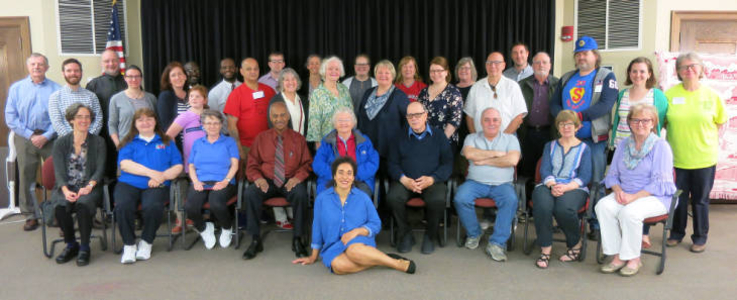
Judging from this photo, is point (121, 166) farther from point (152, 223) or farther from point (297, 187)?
point (297, 187)

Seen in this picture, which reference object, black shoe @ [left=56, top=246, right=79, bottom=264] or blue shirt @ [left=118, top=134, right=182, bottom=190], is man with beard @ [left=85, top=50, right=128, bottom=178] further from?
black shoe @ [left=56, top=246, right=79, bottom=264]

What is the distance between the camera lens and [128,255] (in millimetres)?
3396

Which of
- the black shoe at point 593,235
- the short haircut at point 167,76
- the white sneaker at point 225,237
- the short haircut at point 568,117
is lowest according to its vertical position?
the black shoe at point 593,235

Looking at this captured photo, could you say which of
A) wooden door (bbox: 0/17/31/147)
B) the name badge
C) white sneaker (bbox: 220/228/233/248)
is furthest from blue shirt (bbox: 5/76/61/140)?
the name badge

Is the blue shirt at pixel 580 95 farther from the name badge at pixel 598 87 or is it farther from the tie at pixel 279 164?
the tie at pixel 279 164

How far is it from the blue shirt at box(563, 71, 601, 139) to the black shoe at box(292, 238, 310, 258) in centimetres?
222

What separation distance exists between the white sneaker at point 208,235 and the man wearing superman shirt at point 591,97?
2777 millimetres

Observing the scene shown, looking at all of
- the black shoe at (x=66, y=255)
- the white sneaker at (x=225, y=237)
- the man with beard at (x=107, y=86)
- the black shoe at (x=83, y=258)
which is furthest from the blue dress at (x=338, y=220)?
the man with beard at (x=107, y=86)

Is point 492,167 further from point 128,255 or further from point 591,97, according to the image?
point 128,255

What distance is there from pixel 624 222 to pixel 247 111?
9.45ft

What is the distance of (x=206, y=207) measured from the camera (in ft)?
11.9

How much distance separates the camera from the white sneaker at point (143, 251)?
11.3ft

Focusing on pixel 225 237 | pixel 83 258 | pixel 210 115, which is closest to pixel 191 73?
pixel 210 115

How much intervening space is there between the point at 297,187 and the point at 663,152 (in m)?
2.43
